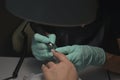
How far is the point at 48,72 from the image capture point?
780mm

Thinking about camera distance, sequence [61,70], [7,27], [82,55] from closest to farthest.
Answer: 1. [61,70]
2. [82,55]
3. [7,27]

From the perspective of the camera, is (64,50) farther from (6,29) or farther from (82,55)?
(6,29)

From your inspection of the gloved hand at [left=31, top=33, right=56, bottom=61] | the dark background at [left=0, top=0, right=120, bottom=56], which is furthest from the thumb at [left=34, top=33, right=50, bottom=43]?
the dark background at [left=0, top=0, right=120, bottom=56]

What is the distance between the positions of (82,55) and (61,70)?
0.15 m

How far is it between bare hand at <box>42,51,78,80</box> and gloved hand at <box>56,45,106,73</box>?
56 millimetres

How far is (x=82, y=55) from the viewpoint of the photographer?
89cm

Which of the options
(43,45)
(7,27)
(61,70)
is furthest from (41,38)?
(7,27)

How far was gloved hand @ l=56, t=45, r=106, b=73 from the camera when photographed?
2.81 ft

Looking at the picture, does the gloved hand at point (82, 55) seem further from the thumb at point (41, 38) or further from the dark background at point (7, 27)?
the dark background at point (7, 27)

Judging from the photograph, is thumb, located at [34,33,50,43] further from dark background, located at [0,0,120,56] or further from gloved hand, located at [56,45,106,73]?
dark background, located at [0,0,120,56]

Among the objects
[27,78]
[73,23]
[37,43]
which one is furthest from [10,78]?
[73,23]

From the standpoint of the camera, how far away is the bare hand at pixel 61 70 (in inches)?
29.8

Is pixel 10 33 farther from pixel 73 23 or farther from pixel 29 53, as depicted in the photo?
pixel 73 23

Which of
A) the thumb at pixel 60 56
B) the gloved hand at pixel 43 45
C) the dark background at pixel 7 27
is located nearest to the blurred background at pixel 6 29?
the dark background at pixel 7 27
